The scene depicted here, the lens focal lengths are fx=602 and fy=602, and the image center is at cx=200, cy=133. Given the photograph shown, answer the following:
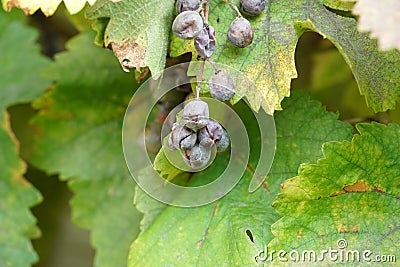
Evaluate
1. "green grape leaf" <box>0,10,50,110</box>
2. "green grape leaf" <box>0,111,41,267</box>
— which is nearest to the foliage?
"green grape leaf" <box>0,111,41,267</box>

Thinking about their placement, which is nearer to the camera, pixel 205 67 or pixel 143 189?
pixel 205 67

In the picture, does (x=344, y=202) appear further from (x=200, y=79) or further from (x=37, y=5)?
(x=37, y=5)

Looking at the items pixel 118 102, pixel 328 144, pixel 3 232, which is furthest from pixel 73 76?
pixel 328 144

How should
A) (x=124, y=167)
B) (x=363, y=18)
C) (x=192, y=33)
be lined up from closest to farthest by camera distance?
(x=363, y=18) → (x=192, y=33) → (x=124, y=167)

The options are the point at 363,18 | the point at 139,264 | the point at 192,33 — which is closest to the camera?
the point at 363,18

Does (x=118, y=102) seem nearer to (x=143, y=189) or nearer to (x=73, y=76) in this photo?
(x=73, y=76)

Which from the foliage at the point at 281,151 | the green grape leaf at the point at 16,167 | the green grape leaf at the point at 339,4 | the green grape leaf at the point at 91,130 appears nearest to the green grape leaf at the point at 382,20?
the foliage at the point at 281,151
